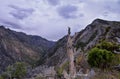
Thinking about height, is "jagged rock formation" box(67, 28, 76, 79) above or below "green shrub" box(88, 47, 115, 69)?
below

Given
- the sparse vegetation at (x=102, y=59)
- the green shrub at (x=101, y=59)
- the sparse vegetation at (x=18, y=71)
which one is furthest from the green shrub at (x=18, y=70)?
the green shrub at (x=101, y=59)

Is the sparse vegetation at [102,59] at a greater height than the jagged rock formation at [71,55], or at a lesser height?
greater

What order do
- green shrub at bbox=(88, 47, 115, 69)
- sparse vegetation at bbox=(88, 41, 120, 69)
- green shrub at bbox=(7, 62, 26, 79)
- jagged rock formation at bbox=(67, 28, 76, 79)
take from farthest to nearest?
green shrub at bbox=(7, 62, 26, 79) → sparse vegetation at bbox=(88, 41, 120, 69) → green shrub at bbox=(88, 47, 115, 69) → jagged rock formation at bbox=(67, 28, 76, 79)

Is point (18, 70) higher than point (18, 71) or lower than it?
higher

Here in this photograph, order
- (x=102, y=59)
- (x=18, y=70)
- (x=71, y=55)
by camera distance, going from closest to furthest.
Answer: (x=71, y=55)
(x=102, y=59)
(x=18, y=70)

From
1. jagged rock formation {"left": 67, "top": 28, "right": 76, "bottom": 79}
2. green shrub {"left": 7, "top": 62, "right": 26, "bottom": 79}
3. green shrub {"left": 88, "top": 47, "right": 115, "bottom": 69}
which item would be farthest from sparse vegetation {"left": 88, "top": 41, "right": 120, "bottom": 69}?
green shrub {"left": 7, "top": 62, "right": 26, "bottom": 79}

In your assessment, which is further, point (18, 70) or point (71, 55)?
point (18, 70)

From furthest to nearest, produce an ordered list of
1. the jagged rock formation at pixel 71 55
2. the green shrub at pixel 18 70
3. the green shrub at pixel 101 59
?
the green shrub at pixel 18 70 → the green shrub at pixel 101 59 → the jagged rock formation at pixel 71 55

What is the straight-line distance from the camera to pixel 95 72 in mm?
85438

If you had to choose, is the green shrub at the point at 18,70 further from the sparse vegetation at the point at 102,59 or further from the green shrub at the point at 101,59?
the green shrub at the point at 101,59

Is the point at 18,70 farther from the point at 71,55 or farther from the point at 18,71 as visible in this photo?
the point at 71,55

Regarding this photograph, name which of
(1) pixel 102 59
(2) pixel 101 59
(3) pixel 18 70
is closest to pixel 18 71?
(3) pixel 18 70

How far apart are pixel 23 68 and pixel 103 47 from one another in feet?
265

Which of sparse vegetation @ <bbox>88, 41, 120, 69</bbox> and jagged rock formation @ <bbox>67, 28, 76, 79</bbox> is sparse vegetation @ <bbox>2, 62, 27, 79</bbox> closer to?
sparse vegetation @ <bbox>88, 41, 120, 69</bbox>
